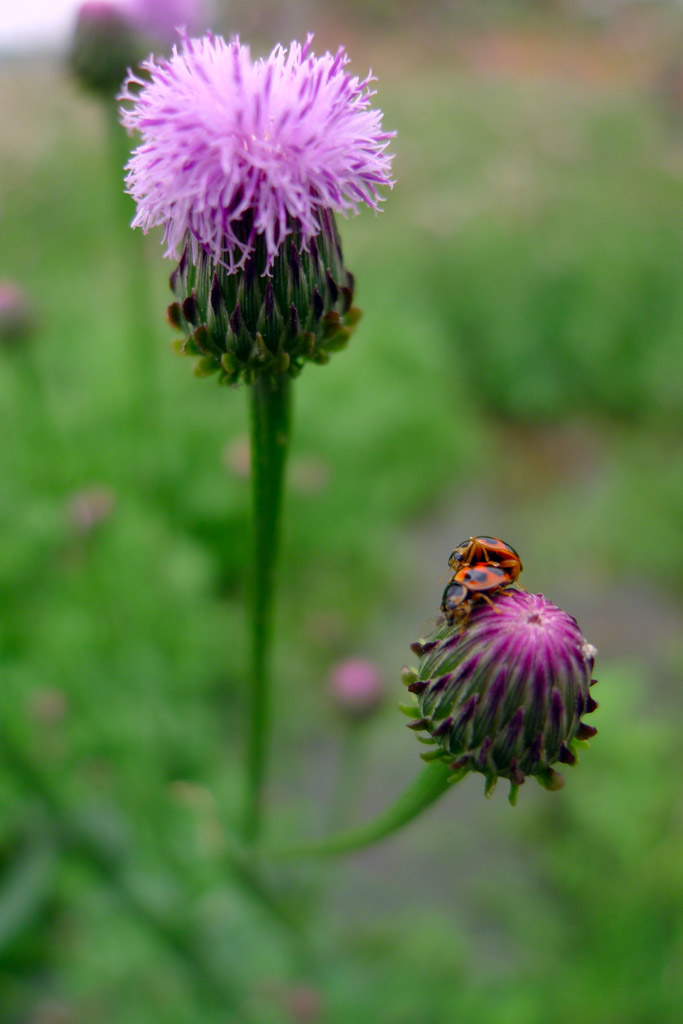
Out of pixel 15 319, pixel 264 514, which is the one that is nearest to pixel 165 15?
pixel 15 319

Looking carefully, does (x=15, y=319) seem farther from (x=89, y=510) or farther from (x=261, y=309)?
(x=261, y=309)

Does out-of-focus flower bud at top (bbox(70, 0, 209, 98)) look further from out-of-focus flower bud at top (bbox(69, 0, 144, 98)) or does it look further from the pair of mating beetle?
the pair of mating beetle

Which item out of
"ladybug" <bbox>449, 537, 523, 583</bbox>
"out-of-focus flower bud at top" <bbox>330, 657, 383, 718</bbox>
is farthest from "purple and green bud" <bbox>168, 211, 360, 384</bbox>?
"out-of-focus flower bud at top" <bbox>330, 657, 383, 718</bbox>

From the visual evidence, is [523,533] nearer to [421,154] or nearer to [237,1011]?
[237,1011]

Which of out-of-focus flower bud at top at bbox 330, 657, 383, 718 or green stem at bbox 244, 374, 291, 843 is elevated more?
green stem at bbox 244, 374, 291, 843

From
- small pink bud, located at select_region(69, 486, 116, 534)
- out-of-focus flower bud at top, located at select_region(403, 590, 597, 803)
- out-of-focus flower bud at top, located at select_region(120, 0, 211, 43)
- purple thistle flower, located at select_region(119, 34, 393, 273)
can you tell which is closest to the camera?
purple thistle flower, located at select_region(119, 34, 393, 273)
